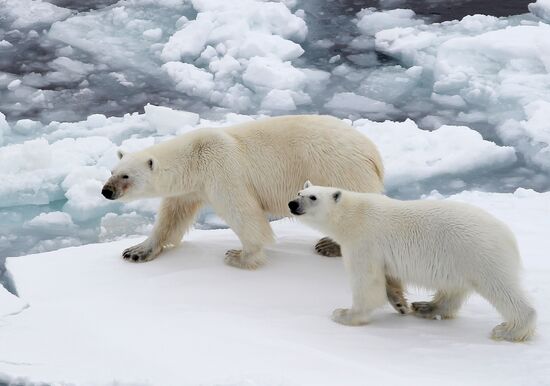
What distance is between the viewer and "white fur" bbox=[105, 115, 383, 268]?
477cm

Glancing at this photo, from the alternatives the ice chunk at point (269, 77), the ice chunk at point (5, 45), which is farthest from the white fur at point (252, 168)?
the ice chunk at point (5, 45)

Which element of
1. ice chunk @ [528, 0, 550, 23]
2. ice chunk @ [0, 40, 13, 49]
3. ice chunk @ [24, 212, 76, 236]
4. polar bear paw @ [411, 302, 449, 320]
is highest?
ice chunk @ [528, 0, 550, 23]

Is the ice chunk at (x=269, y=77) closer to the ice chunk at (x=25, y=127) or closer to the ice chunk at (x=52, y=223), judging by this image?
the ice chunk at (x=25, y=127)

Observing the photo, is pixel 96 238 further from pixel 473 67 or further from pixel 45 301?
pixel 473 67

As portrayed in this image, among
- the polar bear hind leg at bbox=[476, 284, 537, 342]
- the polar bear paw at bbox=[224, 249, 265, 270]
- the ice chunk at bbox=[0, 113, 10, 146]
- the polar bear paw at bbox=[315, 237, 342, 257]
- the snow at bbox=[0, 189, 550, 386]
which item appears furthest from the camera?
the ice chunk at bbox=[0, 113, 10, 146]

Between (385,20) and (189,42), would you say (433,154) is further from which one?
(385,20)

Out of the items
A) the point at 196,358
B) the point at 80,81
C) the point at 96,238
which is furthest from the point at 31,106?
the point at 196,358

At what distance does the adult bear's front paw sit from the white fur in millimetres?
352

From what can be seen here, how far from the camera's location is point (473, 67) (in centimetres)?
827

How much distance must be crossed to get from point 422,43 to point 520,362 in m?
5.77

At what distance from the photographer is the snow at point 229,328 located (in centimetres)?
333

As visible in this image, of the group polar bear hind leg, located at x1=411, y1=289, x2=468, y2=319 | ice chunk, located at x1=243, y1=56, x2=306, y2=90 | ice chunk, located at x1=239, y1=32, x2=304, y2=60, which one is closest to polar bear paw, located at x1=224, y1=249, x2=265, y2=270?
polar bear hind leg, located at x1=411, y1=289, x2=468, y2=319

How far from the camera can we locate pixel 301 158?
4828 millimetres

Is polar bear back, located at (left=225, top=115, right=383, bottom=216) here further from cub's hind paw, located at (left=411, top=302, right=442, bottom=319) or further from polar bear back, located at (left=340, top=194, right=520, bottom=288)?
cub's hind paw, located at (left=411, top=302, right=442, bottom=319)
